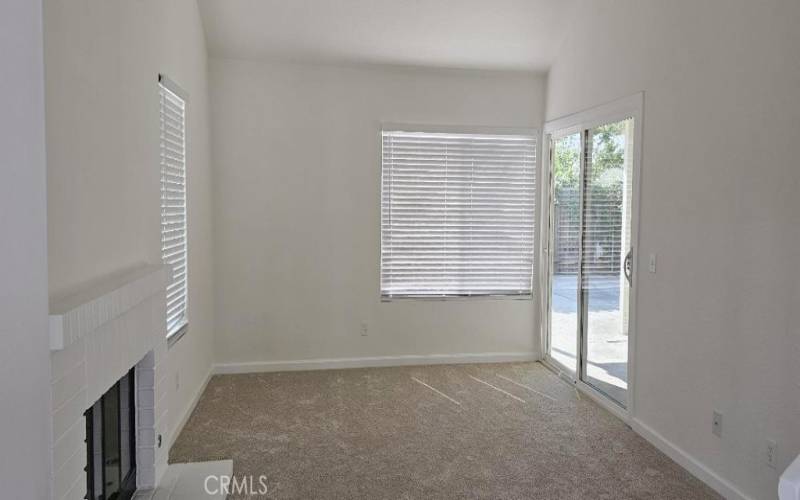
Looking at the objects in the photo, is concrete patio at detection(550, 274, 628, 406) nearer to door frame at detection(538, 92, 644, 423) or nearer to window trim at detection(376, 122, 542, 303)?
door frame at detection(538, 92, 644, 423)

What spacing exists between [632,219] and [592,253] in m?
0.69

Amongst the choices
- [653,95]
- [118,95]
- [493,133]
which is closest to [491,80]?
[493,133]

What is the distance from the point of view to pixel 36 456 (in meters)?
1.50

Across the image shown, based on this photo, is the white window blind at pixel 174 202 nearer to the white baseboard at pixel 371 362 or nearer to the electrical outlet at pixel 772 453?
the white baseboard at pixel 371 362

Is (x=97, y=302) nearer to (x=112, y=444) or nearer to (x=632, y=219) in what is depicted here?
(x=112, y=444)

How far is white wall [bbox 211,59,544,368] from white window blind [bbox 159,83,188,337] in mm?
1080

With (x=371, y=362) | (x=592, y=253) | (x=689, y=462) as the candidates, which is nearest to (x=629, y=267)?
(x=592, y=253)

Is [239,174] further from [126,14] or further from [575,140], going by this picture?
[575,140]

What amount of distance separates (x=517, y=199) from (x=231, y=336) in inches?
112

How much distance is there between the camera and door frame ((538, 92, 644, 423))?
394 cm

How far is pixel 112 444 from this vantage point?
256 cm

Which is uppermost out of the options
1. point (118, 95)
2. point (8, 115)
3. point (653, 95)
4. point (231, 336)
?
point (653, 95)

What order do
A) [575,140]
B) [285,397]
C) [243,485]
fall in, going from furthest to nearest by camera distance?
[575,140], [285,397], [243,485]

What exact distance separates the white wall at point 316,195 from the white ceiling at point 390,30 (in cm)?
19
